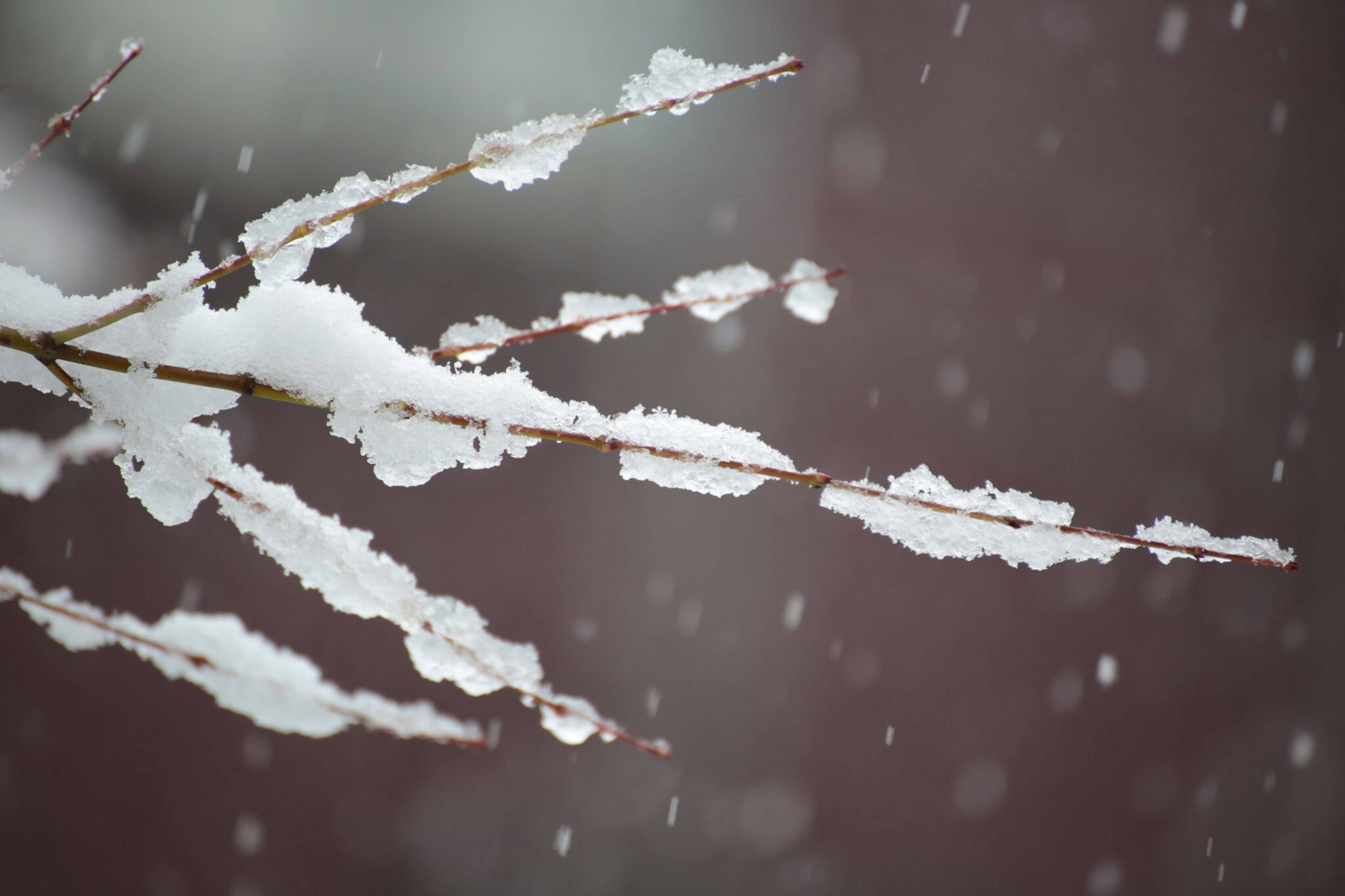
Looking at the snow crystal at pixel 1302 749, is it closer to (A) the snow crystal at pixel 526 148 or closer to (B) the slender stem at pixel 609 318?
(B) the slender stem at pixel 609 318

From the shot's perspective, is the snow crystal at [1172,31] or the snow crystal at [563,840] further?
the snow crystal at [1172,31]

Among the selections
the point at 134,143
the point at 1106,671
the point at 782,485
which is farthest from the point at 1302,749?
the point at 134,143

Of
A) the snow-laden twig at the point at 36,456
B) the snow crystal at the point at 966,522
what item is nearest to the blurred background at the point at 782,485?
the snow-laden twig at the point at 36,456

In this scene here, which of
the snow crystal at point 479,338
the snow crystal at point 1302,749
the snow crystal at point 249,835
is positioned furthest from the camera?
the snow crystal at point 1302,749

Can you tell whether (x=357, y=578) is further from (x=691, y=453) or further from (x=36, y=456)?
(x=36, y=456)

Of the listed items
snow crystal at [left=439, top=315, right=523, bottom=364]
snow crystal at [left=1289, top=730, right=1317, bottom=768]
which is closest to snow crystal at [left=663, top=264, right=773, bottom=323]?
snow crystal at [left=439, top=315, right=523, bottom=364]

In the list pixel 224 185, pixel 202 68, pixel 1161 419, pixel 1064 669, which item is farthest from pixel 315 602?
pixel 1161 419

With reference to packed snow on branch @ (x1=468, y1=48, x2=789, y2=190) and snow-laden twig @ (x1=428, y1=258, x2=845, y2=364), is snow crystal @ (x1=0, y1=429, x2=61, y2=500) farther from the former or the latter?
packed snow on branch @ (x1=468, y1=48, x2=789, y2=190)

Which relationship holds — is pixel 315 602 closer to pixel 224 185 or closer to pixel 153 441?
pixel 224 185
